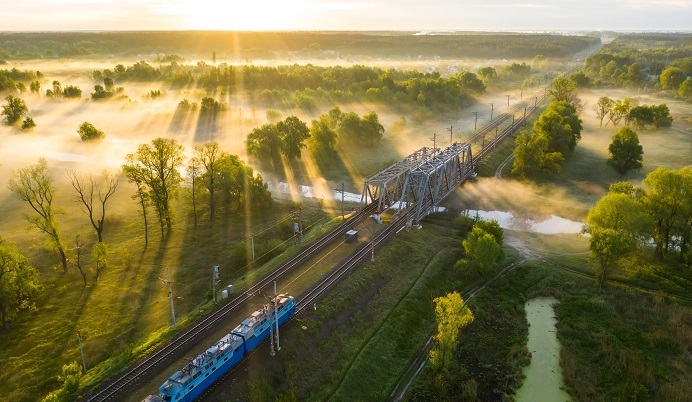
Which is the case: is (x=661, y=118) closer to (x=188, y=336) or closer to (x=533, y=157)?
(x=533, y=157)

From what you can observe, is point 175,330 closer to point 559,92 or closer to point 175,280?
point 175,280

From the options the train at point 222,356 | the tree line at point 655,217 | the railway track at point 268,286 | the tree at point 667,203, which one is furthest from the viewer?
the tree at point 667,203

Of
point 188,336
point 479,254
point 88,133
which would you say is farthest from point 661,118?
point 88,133

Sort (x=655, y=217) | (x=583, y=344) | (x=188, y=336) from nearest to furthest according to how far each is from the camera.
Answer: (x=188, y=336) → (x=583, y=344) → (x=655, y=217)

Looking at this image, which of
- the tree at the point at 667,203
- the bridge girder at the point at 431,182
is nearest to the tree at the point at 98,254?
the bridge girder at the point at 431,182

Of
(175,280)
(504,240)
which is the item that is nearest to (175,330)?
(175,280)

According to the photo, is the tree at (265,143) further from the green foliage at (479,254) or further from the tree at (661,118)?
the tree at (661,118)

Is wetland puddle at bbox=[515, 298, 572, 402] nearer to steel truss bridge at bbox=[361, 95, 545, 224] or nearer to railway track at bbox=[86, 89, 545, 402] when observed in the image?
railway track at bbox=[86, 89, 545, 402]
